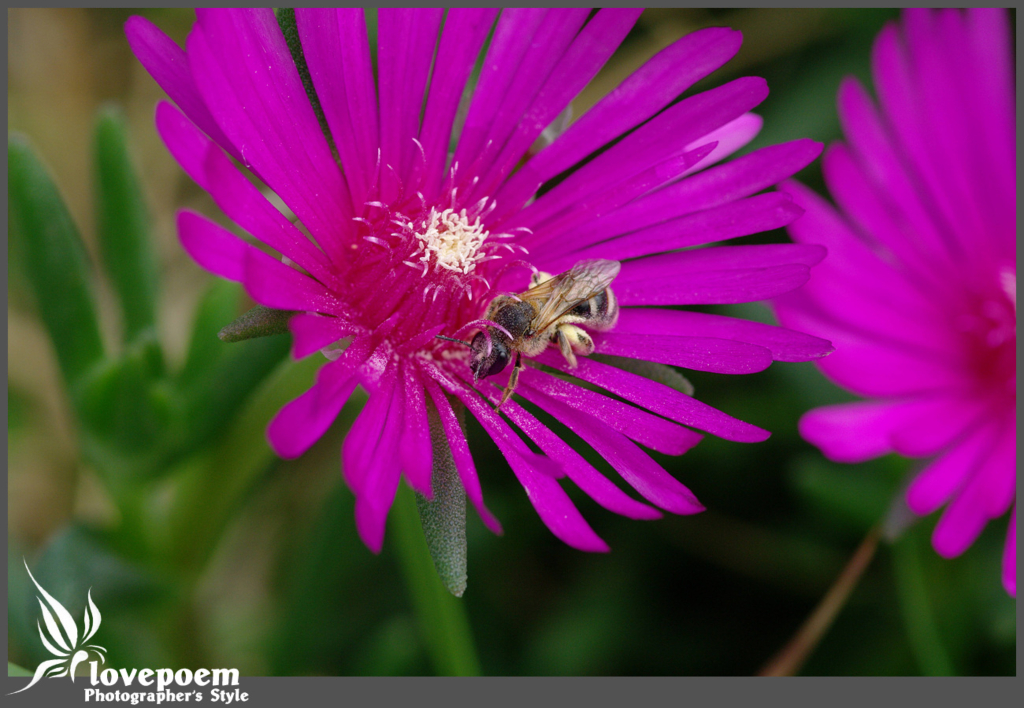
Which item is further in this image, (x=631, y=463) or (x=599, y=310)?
(x=599, y=310)

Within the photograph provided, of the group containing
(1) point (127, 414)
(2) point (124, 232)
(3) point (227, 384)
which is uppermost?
(2) point (124, 232)

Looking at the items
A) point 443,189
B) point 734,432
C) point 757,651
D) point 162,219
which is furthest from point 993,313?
point 162,219

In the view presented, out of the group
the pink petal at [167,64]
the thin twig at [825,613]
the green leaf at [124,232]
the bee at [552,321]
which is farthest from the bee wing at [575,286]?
the thin twig at [825,613]

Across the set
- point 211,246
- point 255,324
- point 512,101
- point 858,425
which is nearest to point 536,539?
point 858,425

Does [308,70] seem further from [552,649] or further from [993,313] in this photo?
[993,313]

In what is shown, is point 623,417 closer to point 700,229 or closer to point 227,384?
point 700,229
